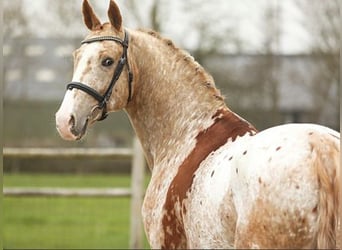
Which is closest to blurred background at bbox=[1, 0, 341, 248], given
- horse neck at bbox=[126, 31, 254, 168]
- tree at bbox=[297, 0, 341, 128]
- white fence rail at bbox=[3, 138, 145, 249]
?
tree at bbox=[297, 0, 341, 128]

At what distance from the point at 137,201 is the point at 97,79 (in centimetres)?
453

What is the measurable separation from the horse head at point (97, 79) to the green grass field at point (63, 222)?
5.23 meters

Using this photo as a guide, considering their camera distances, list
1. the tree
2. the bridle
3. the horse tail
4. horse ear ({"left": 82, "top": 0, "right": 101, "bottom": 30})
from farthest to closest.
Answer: the tree
horse ear ({"left": 82, "top": 0, "right": 101, "bottom": 30})
the bridle
the horse tail

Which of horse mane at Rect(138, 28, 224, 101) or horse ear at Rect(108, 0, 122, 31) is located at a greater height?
horse ear at Rect(108, 0, 122, 31)

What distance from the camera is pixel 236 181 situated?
2.93m

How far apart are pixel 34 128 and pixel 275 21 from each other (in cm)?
907

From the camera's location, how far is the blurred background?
1498cm

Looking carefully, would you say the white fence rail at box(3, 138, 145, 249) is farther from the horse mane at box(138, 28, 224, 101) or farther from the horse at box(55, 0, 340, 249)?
the horse mane at box(138, 28, 224, 101)

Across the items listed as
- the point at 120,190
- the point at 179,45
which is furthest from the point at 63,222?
the point at 179,45

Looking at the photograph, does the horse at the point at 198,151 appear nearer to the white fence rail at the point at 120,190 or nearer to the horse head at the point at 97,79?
the horse head at the point at 97,79

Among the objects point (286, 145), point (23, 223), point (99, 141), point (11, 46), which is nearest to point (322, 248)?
point (286, 145)

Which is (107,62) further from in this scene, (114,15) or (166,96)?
(166,96)

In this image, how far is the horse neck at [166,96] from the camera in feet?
12.6

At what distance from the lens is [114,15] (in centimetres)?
379
